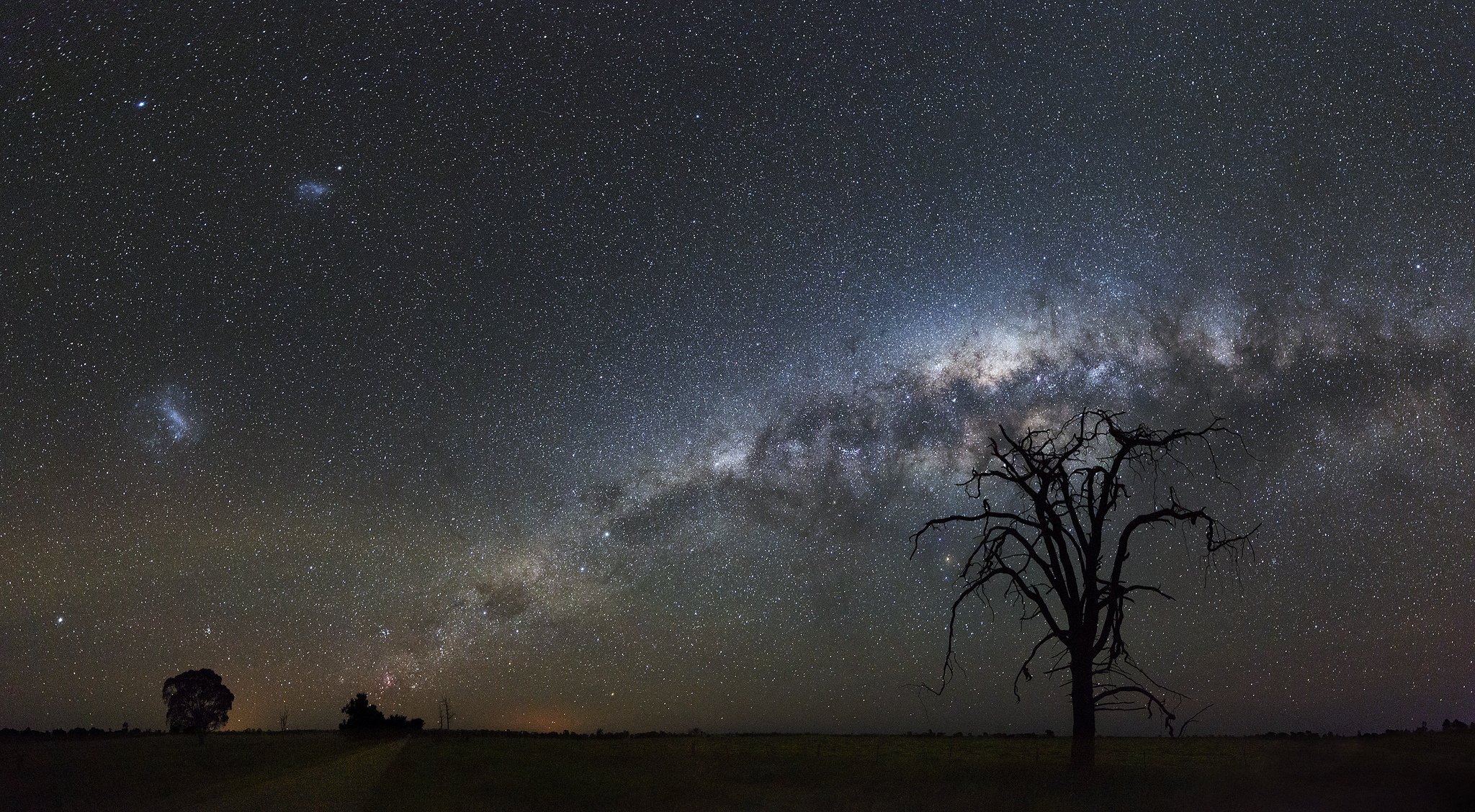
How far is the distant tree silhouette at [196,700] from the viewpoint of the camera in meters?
75.2

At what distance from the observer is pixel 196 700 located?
→ 250 ft

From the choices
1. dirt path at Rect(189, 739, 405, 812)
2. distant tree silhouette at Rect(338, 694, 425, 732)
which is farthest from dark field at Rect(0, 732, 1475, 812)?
distant tree silhouette at Rect(338, 694, 425, 732)

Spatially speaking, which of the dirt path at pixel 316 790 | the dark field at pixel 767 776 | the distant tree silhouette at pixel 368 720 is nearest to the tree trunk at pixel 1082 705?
the dark field at pixel 767 776

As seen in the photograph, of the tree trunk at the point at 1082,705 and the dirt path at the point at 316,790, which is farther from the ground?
the tree trunk at the point at 1082,705

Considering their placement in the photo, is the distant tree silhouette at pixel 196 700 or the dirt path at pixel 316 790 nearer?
the dirt path at pixel 316 790

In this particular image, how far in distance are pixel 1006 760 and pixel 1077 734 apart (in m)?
8.04

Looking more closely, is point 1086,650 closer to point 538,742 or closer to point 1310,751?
point 1310,751

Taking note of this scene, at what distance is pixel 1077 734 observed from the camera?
2459 centimetres

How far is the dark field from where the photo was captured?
71.4 feet

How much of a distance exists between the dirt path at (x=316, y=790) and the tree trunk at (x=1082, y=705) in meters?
18.8

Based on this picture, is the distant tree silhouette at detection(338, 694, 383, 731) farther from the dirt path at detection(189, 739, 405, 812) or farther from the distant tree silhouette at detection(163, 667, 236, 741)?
the dirt path at detection(189, 739, 405, 812)

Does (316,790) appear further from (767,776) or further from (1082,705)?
(1082,705)

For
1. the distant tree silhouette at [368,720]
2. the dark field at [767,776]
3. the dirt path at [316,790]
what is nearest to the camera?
the dark field at [767,776]

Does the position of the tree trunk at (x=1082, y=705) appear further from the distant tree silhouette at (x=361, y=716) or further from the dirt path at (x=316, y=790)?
the distant tree silhouette at (x=361, y=716)
